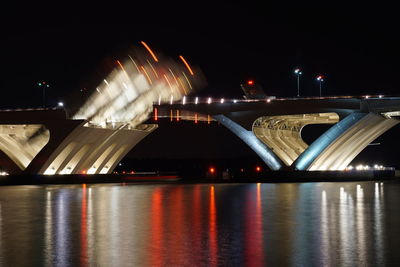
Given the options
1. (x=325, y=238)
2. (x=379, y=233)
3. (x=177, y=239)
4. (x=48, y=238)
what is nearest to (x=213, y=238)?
(x=177, y=239)

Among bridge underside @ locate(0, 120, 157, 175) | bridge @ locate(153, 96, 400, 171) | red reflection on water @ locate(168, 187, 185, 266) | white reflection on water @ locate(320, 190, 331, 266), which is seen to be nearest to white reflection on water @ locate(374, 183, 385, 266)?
white reflection on water @ locate(320, 190, 331, 266)

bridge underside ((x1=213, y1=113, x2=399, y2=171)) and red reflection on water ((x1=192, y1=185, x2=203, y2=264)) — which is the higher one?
bridge underside ((x1=213, y1=113, x2=399, y2=171))

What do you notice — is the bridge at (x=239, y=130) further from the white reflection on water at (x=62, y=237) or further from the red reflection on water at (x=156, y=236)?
the white reflection on water at (x=62, y=237)

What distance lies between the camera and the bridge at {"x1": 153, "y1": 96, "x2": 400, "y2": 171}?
4791 cm

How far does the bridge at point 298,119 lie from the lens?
47.9 metres

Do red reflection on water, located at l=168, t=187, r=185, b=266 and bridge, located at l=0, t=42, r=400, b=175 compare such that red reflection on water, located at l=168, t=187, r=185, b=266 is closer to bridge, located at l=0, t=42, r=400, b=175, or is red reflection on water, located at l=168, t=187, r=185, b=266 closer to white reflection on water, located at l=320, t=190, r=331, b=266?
white reflection on water, located at l=320, t=190, r=331, b=266

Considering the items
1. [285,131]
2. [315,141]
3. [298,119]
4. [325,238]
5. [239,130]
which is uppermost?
[298,119]

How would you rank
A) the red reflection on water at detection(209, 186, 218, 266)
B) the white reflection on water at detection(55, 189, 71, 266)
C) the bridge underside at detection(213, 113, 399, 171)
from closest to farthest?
the red reflection on water at detection(209, 186, 218, 266) < the white reflection on water at detection(55, 189, 71, 266) < the bridge underside at detection(213, 113, 399, 171)

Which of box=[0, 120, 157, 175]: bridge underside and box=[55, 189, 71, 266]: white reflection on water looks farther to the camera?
box=[0, 120, 157, 175]: bridge underside

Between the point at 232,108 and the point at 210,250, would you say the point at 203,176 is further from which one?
the point at 210,250

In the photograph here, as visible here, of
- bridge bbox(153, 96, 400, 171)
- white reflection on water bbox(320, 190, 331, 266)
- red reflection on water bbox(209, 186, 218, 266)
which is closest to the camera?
white reflection on water bbox(320, 190, 331, 266)

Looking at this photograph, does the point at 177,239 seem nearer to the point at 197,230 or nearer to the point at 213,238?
the point at 213,238

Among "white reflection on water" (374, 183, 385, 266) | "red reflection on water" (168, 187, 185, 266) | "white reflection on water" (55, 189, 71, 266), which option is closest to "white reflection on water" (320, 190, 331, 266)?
"white reflection on water" (374, 183, 385, 266)

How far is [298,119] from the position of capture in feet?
189
